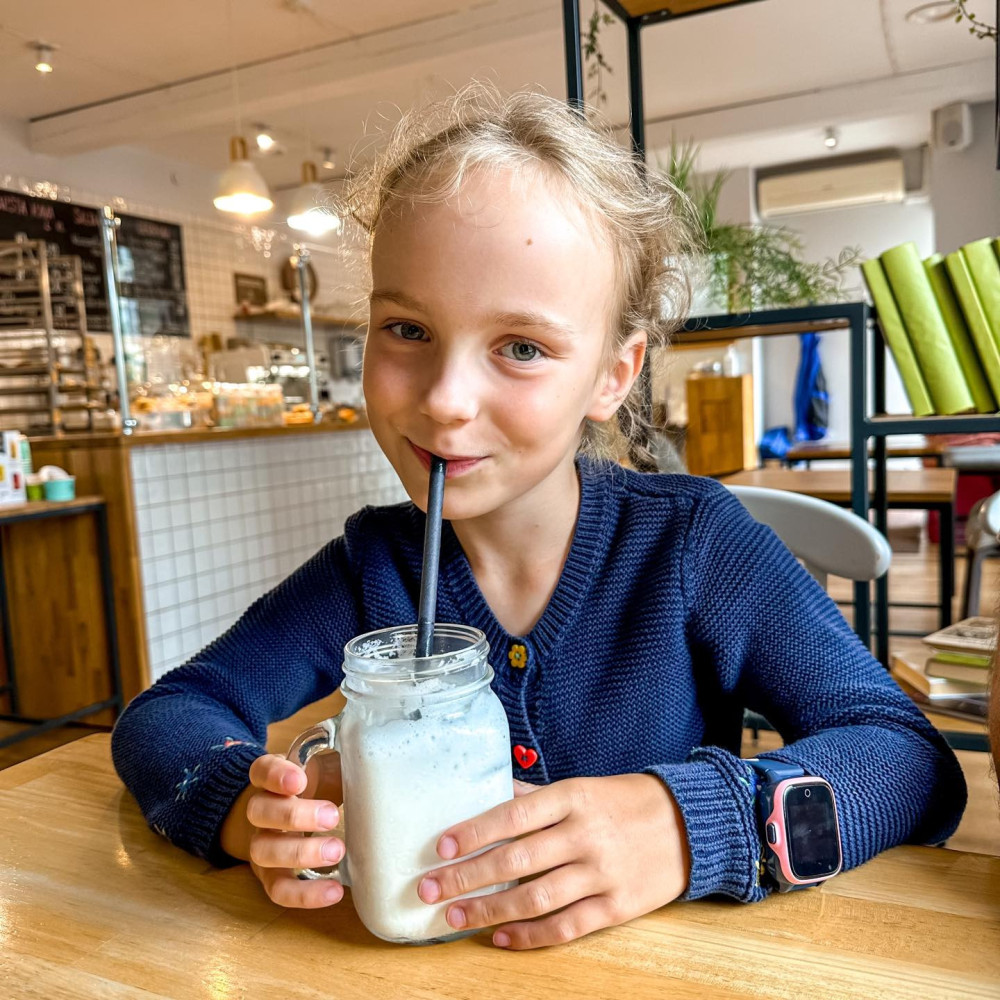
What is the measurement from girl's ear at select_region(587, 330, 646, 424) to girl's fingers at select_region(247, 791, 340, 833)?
1.43 ft

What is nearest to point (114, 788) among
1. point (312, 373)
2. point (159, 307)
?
point (312, 373)

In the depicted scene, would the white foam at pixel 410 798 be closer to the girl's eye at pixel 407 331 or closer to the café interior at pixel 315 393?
the café interior at pixel 315 393

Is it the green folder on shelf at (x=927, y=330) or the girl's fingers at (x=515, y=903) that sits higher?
the green folder on shelf at (x=927, y=330)

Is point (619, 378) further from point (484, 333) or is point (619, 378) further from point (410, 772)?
point (410, 772)

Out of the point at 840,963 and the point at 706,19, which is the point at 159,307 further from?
the point at 840,963

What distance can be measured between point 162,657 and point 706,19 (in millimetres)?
4268

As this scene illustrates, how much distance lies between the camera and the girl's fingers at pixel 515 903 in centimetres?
48

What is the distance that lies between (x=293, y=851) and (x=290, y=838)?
1 cm

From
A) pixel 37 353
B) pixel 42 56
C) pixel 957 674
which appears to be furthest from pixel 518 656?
pixel 42 56

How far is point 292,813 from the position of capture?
51cm

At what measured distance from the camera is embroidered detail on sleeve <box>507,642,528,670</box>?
2.64ft

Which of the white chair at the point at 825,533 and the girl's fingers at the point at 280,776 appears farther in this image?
the white chair at the point at 825,533

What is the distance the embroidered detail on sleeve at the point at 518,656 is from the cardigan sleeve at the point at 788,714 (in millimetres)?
157

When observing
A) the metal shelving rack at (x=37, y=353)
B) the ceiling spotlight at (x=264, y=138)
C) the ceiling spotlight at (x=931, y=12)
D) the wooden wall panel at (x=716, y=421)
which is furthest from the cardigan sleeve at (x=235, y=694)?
the ceiling spotlight at (x=264, y=138)
